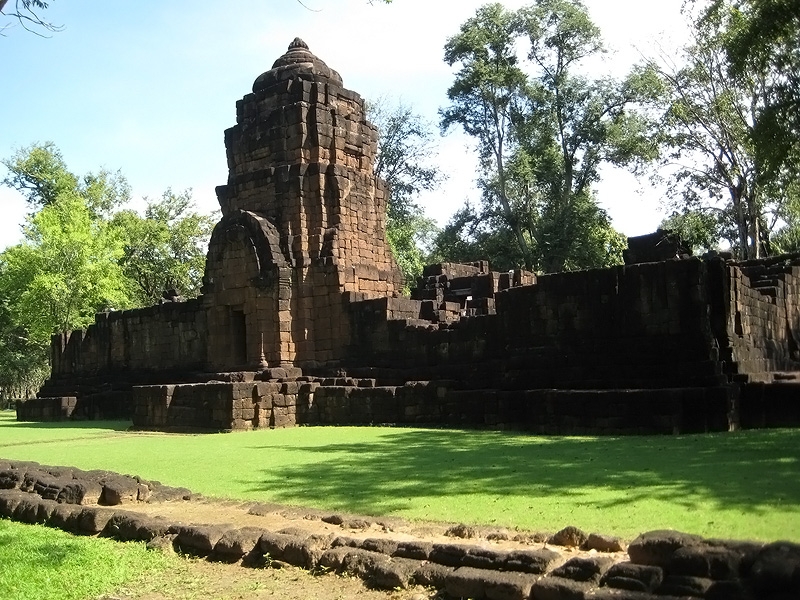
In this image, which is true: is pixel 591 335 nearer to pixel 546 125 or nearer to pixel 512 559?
pixel 512 559

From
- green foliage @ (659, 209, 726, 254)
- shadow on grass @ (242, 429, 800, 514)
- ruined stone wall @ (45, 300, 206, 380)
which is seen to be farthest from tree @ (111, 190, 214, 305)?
shadow on grass @ (242, 429, 800, 514)

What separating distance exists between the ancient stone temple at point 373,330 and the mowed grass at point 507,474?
109 cm

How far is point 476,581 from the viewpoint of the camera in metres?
4.28

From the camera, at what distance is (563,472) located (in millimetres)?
7660

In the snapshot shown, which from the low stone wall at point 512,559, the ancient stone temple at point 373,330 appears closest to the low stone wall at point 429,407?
the ancient stone temple at point 373,330

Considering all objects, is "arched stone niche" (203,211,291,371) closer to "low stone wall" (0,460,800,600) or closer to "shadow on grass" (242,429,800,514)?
"shadow on grass" (242,429,800,514)

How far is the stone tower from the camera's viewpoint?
1891 centimetres

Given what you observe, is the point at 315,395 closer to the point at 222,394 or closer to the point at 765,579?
the point at 222,394

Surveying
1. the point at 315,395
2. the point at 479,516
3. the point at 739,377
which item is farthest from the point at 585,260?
the point at 479,516

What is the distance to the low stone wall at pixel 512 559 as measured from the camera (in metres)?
3.59

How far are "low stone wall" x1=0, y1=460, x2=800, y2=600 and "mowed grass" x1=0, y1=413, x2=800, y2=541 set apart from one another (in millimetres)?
Answer: 803

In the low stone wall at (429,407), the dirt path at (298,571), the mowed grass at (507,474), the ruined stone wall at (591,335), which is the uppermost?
the ruined stone wall at (591,335)

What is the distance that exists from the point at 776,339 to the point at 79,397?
61.3 feet

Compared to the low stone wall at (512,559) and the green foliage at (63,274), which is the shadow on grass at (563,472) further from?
the green foliage at (63,274)
